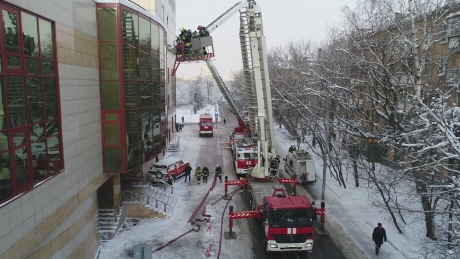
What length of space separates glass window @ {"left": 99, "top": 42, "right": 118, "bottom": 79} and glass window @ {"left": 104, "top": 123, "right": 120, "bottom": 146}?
2.10 m

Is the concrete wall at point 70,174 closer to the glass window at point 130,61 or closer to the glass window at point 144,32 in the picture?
the glass window at point 130,61

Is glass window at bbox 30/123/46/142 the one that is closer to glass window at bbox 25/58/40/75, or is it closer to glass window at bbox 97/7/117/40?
glass window at bbox 25/58/40/75

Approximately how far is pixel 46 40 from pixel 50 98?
1.65 meters

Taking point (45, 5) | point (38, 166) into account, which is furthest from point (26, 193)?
point (45, 5)

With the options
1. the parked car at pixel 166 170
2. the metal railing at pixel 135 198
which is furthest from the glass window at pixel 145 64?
the parked car at pixel 166 170

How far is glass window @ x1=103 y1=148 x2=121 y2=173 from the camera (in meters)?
Answer: 14.0

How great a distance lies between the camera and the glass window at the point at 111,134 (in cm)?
1392

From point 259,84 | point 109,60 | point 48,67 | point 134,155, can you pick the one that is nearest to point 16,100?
point 48,67

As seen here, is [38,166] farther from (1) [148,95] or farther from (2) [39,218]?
(1) [148,95]

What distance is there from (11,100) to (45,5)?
3.31 m

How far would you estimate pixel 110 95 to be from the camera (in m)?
13.8

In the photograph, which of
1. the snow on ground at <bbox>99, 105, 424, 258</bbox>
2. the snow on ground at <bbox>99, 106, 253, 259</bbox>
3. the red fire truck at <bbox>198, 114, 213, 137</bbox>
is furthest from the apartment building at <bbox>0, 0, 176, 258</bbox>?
the red fire truck at <bbox>198, 114, 213, 137</bbox>

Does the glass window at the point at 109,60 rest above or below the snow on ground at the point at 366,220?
above

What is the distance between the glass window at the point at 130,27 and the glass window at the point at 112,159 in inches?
191
